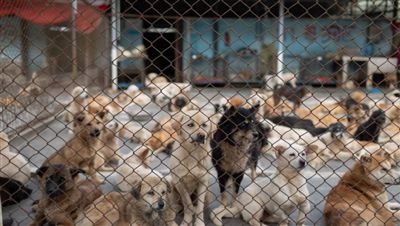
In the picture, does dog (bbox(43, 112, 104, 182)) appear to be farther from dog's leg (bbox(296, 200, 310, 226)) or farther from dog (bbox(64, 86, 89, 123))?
dog's leg (bbox(296, 200, 310, 226))

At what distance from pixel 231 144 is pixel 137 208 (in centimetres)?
115

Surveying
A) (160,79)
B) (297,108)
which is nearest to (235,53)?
(160,79)

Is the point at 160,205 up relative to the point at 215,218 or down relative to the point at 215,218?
up

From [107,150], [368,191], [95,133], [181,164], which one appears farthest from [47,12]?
[368,191]

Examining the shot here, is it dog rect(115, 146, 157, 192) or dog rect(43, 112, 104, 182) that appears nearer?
dog rect(115, 146, 157, 192)

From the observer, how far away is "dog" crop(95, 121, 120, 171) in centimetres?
580

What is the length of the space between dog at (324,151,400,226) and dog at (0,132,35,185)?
10.0 ft

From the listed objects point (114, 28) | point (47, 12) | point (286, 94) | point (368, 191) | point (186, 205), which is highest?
point (114, 28)

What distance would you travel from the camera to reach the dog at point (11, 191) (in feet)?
13.8

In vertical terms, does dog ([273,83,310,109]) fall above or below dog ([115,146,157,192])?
below

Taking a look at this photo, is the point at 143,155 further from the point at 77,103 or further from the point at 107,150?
the point at 77,103

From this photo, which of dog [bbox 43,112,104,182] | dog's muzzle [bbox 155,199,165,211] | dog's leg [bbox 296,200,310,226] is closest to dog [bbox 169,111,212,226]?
dog's muzzle [bbox 155,199,165,211]

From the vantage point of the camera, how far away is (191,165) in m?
4.09

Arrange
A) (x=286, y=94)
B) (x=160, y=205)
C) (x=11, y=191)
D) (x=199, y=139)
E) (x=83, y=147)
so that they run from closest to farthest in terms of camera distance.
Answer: (x=160, y=205) < (x=199, y=139) < (x=11, y=191) < (x=83, y=147) < (x=286, y=94)
